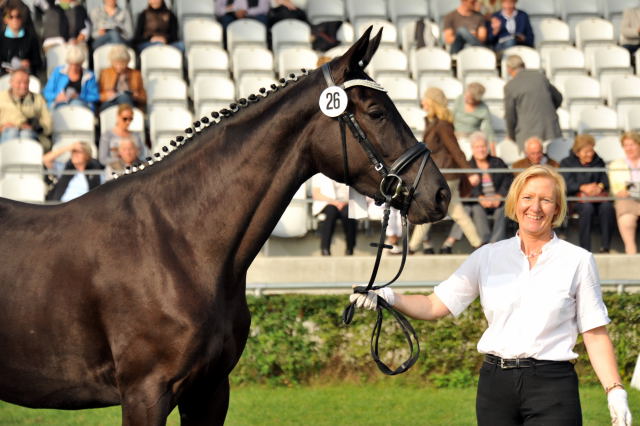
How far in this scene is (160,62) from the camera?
12.9m

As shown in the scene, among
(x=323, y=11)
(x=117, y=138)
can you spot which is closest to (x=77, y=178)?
(x=117, y=138)

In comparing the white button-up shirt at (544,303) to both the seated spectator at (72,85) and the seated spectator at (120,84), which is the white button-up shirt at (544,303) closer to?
Answer: the seated spectator at (120,84)

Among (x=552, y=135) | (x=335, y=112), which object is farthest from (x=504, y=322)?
(x=552, y=135)

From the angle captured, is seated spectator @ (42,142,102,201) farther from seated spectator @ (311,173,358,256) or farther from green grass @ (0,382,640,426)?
green grass @ (0,382,640,426)

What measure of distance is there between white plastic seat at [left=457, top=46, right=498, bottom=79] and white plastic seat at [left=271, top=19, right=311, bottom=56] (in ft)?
6.21

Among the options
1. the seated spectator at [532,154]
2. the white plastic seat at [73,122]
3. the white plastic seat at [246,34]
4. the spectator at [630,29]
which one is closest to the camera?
the seated spectator at [532,154]

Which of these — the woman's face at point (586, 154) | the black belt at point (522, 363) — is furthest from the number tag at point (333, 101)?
the woman's face at point (586, 154)

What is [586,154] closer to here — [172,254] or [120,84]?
[120,84]

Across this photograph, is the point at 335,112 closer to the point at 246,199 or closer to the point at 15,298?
the point at 246,199

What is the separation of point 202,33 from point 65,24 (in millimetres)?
1739

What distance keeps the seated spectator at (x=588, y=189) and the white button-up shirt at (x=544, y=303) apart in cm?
617

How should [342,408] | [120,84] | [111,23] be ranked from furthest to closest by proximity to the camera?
[111,23]
[120,84]
[342,408]

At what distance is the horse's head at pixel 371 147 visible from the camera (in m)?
4.71

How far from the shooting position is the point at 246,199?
190 inches
